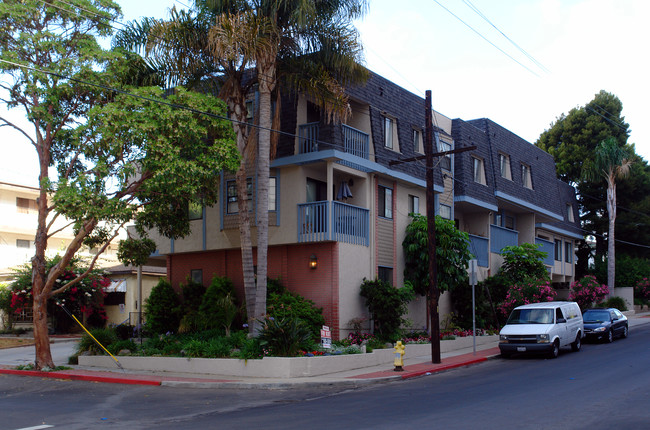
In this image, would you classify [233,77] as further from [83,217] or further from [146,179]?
[83,217]

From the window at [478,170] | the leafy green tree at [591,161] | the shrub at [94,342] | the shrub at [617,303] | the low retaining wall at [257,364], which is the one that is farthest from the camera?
the leafy green tree at [591,161]

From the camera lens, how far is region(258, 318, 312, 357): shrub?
1780cm

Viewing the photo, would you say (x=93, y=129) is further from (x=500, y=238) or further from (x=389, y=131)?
(x=500, y=238)

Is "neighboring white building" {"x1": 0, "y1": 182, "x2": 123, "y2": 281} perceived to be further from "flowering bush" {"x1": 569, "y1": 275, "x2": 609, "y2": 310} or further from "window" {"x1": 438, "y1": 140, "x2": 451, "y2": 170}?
"flowering bush" {"x1": 569, "y1": 275, "x2": 609, "y2": 310}

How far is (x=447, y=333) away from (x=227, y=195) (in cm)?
1005

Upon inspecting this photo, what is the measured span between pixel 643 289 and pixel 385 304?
32.2 m

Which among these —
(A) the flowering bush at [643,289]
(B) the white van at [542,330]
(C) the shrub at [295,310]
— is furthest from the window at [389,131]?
(A) the flowering bush at [643,289]

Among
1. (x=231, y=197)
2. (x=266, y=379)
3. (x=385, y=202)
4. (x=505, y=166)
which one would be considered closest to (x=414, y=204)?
(x=385, y=202)

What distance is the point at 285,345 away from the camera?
1783 cm

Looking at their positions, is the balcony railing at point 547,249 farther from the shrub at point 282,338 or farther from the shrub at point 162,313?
the shrub at point 282,338

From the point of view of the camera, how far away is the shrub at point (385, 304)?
71.7 ft

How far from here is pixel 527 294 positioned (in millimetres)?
27578

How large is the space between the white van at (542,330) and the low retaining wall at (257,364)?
3.56 meters

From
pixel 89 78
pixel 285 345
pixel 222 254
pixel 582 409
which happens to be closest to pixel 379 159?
pixel 222 254
